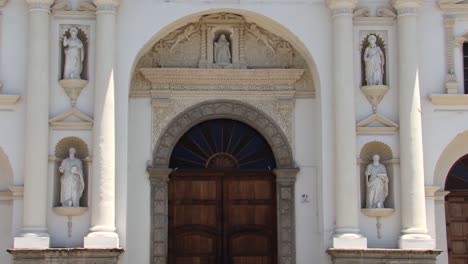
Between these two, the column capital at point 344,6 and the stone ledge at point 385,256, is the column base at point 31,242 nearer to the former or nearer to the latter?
the stone ledge at point 385,256

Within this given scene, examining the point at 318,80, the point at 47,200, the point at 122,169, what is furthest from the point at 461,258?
the point at 47,200

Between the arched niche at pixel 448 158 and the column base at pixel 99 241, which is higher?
the arched niche at pixel 448 158

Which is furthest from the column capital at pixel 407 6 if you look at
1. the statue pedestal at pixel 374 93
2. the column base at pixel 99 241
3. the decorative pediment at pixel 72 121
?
the column base at pixel 99 241

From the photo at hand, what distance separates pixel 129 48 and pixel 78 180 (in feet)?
→ 9.66

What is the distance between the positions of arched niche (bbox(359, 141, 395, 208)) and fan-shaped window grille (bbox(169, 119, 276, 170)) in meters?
2.18

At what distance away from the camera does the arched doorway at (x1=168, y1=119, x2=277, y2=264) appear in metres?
19.9

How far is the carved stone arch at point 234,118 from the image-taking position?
785 inches

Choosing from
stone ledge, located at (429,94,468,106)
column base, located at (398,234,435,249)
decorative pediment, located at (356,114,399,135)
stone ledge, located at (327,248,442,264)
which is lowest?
stone ledge, located at (327,248,442,264)

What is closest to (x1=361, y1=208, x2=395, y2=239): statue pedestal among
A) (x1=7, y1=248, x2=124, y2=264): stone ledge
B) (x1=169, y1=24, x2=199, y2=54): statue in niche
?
(x1=7, y1=248, x2=124, y2=264): stone ledge

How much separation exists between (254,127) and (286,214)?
2.09 meters

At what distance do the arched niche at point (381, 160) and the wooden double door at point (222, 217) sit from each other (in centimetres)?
218

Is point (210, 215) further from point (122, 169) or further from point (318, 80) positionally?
point (318, 80)

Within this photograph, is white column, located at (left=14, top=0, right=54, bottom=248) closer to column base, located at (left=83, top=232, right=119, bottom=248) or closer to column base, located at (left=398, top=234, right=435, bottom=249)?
column base, located at (left=83, top=232, right=119, bottom=248)

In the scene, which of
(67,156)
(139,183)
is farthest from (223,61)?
(67,156)
